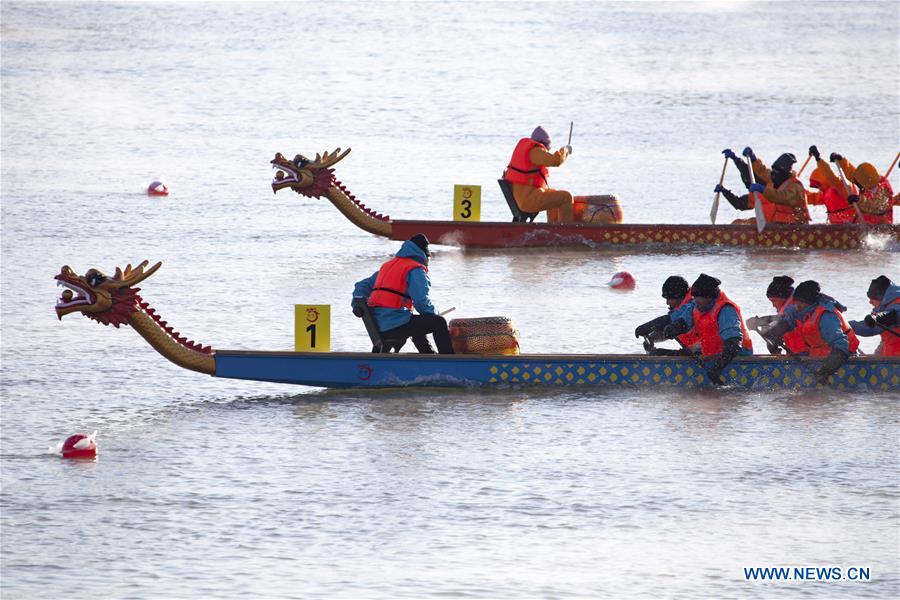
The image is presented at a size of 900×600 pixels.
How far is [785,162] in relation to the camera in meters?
23.4

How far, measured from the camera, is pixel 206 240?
2462 centimetres

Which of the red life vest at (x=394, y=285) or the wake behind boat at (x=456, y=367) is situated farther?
the red life vest at (x=394, y=285)

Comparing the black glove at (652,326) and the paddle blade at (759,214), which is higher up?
the paddle blade at (759,214)

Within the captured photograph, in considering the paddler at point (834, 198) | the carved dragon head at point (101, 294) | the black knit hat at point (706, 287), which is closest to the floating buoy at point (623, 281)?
the paddler at point (834, 198)

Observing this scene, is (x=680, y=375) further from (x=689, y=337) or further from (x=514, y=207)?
(x=514, y=207)

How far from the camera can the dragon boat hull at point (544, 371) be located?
1533cm

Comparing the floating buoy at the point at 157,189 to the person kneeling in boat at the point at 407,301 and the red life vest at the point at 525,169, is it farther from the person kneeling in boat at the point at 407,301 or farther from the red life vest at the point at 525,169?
the person kneeling in boat at the point at 407,301

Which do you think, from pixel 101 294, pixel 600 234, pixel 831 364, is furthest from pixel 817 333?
pixel 600 234

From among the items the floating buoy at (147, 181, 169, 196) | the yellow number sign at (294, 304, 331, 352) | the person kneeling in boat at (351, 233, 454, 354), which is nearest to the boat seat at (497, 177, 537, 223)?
the floating buoy at (147, 181, 169, 196)

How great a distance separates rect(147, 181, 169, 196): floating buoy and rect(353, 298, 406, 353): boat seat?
13527 millimetres

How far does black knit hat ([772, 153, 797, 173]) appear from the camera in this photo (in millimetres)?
23344

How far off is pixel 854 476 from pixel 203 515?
5.05m

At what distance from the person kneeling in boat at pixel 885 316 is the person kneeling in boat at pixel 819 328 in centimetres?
22

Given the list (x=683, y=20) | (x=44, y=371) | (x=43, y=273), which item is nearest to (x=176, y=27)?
(x=683, y=20)
